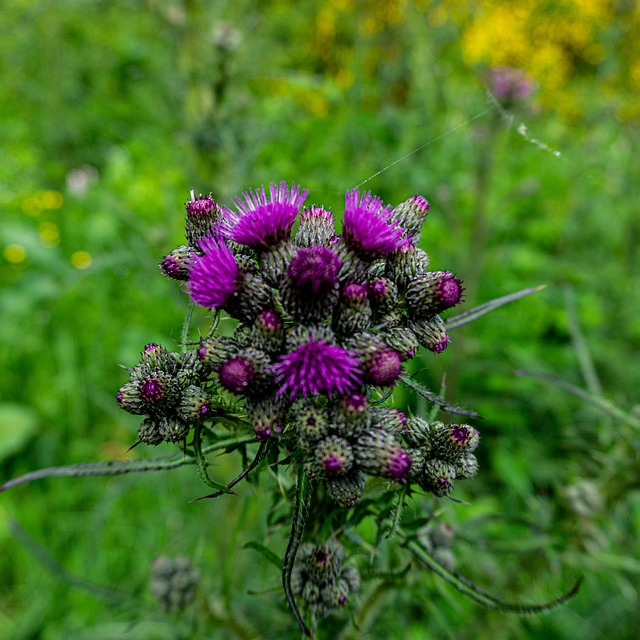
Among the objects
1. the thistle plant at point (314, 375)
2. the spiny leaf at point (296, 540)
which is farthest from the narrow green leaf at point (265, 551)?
the spiny leaf at point (296, 540)

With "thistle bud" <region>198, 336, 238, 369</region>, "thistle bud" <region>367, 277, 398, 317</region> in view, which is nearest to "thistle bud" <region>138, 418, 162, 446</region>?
"thistle bud" <region>198, 336, 238, 369</region>

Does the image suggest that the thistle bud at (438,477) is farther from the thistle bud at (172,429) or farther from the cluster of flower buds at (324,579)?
the thistle bud at (172,429)

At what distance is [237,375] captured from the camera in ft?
3.41

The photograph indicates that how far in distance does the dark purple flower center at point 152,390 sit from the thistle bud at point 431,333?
0.54m

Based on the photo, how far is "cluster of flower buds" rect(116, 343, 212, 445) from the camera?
111cm

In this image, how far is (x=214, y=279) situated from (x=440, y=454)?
1.97 ft

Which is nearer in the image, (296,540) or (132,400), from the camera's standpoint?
(296,540)

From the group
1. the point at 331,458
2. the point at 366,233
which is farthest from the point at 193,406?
the point at 366,233

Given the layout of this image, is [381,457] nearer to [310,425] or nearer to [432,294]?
[310,425]

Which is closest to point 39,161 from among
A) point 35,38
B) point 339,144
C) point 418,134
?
point 35,38

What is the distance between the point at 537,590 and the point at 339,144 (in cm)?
409

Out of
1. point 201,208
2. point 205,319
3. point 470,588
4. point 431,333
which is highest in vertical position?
point 205,319

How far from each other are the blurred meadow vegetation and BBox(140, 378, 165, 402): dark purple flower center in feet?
1.35

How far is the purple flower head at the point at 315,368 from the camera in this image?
104 cm
